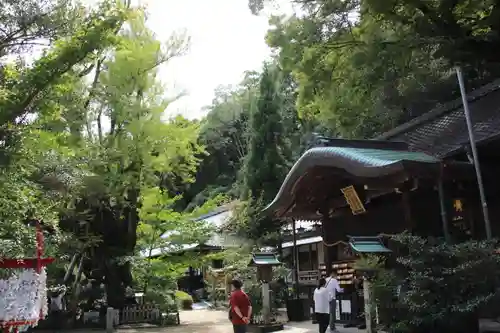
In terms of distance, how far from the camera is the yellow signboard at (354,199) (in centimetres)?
1308

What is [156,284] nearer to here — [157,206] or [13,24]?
[157,206]

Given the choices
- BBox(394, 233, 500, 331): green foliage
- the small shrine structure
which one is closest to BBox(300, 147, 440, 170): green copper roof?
BBox(394, 233, 500, 331): green foliage

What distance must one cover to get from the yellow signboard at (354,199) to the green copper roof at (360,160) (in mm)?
1198

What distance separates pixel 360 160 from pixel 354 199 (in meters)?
2.33

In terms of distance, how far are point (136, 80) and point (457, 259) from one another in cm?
1415

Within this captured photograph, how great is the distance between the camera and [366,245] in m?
10.9

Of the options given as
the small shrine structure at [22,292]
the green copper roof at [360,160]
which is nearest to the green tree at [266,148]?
the green copper roof at [360,160]

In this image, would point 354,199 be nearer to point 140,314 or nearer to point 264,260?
point 264,260

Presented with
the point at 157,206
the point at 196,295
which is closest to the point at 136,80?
the point at 157,206

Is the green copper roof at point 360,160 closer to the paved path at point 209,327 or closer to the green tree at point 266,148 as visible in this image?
the paved path at point 209,327

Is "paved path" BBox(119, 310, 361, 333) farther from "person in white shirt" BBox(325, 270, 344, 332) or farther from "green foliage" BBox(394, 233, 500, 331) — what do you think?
"green foliage" BBox(394, 233, 500, 331)

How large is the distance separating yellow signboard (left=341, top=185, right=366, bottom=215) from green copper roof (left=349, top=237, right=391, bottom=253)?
6.32 feet

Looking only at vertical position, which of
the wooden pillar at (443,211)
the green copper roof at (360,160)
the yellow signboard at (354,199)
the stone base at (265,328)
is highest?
the green copper roof at (360,160)

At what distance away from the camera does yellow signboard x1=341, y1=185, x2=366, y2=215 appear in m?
13.1
